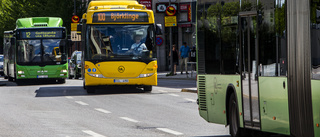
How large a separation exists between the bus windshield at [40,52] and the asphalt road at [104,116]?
9350mm

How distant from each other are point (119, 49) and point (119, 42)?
0.73 feet

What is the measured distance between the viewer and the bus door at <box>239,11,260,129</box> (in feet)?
33.3

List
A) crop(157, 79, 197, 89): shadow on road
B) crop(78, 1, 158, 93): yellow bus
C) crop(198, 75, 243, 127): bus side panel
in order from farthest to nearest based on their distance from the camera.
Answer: crop(157, 79, 197, 89): shadow on road
crop(78, 1, 158, 93): yellow bus
crop(198, 75, 243, 127): bus side panel

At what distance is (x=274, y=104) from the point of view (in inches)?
367

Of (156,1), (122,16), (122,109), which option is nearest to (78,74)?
(156,1)

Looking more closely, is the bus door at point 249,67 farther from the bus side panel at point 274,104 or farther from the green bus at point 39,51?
the green bus at point 39,51

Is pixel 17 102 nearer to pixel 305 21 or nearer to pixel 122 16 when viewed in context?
pixel 122 16

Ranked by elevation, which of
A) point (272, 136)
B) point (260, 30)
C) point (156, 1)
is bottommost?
point (272, 136)

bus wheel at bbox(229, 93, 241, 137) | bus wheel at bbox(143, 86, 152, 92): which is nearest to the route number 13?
bus wheel at bbox(143, 86, 152, 92)

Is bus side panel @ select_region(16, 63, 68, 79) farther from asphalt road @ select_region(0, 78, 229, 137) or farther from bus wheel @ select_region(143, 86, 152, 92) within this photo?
asphalt road @ select_region(0, 78, 229, 137)

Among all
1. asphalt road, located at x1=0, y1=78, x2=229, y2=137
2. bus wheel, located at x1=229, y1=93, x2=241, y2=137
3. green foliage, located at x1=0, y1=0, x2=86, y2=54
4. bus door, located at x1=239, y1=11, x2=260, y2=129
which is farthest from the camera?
green foliage, located at x1=0, y1=0, x2=86, y2=54

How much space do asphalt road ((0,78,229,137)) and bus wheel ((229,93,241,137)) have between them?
3.09ft

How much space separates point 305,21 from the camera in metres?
8.30

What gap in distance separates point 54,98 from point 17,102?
1.86 m
